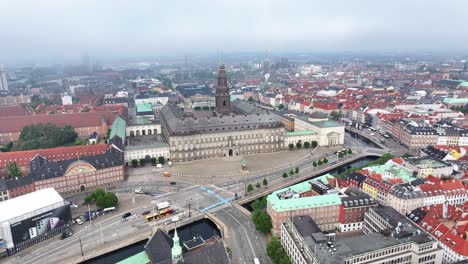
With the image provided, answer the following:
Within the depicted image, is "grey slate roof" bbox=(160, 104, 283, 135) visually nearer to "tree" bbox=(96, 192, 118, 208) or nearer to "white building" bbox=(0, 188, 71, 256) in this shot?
"tree" bbox=(96, 192, 118, 208)

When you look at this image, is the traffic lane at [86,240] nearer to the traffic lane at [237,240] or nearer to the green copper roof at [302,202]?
the traffic lane at [237,240]

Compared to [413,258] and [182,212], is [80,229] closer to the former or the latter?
[182,212]

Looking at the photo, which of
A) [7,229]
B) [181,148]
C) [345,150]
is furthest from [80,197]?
[345,150]

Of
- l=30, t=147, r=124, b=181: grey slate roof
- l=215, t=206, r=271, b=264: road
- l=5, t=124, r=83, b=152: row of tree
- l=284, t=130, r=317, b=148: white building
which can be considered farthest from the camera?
l=284, t=130, r=317, b=148: white building

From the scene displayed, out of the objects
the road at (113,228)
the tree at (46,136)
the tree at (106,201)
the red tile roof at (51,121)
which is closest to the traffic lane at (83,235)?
the road at (113,228)

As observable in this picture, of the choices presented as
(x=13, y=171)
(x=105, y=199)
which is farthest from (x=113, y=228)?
(x=13, y=171)

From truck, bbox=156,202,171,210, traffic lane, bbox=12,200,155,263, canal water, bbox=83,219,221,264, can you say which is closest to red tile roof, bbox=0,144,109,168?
traffic lane, bbox=12,200,155,263
